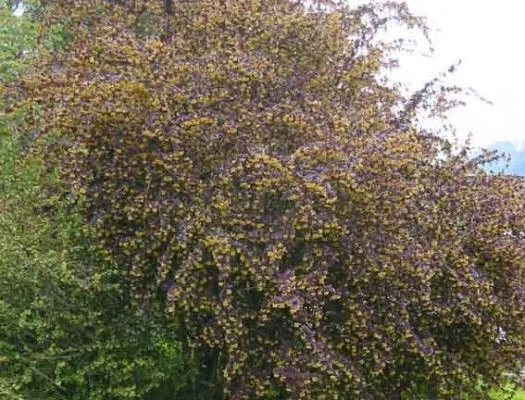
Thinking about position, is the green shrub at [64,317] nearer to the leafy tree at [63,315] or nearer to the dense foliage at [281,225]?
the leafy tree at [63,315]

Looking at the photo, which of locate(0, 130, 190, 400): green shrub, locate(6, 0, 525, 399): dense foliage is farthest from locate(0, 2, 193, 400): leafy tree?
locate(6, 0, 525, 399): dense foliage

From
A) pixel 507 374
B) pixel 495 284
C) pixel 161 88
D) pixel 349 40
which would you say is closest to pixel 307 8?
pixel 349 40

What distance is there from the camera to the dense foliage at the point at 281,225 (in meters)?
6.42

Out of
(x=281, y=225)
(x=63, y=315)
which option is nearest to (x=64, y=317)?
(x=63, y=315)

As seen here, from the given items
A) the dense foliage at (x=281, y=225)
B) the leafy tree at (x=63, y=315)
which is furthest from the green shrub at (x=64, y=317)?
the dense foliage at (x=281, y=225)

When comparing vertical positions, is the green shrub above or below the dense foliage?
below

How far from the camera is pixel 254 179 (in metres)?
6.42

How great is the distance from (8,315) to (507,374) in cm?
470

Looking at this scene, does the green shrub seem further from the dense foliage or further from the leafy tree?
the dense foliage

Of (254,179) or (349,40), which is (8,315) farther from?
(349,40)

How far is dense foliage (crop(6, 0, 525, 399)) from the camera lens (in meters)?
6.42

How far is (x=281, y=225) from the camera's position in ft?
21.2

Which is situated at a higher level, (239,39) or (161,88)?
(239,39)

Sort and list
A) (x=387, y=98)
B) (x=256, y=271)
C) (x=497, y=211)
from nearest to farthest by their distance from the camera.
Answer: (x=256, y=271) → (x=497, y=211) → (x=387, y=98)
